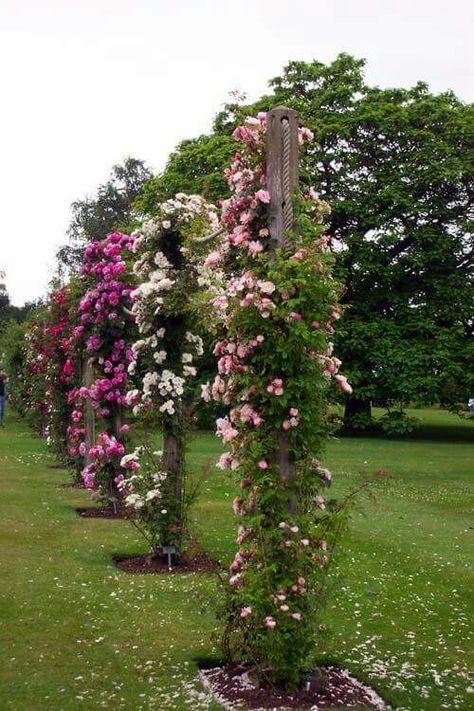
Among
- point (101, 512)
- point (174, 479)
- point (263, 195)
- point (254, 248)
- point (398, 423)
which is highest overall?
point (263, 195)

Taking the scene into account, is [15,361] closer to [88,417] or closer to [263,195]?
[88,417]

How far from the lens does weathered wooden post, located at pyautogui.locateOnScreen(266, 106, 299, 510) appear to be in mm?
5777

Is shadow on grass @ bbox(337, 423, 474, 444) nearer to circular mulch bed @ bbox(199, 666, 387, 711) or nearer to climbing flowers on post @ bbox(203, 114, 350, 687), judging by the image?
circular mulch bed @ bbox(199, 666, 387, 711)

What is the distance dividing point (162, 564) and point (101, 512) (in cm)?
375

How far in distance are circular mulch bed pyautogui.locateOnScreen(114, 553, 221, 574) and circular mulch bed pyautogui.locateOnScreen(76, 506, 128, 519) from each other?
9.47 feet

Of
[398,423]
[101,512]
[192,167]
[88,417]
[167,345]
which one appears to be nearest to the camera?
[167,345]

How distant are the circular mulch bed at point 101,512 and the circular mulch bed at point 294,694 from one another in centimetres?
699

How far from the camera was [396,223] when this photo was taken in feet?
96.2

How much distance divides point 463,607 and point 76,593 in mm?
3703

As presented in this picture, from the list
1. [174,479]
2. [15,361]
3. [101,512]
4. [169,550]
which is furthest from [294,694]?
[15,361]

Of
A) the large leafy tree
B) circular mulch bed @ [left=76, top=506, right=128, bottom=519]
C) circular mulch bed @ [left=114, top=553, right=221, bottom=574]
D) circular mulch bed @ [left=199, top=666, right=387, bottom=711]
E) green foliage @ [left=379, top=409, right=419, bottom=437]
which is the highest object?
the large leafy tree

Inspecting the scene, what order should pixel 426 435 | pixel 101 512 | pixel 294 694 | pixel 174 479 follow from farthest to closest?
pixel 426 435 < pixel 101 512 < pixel 174 479 < pixel 294 694

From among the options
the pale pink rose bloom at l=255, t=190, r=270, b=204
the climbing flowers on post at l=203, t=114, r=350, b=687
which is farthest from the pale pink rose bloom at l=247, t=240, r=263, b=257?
the pale pink rose bloom at l=255, t=190, r=270, b=204

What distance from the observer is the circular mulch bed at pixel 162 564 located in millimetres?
9219
